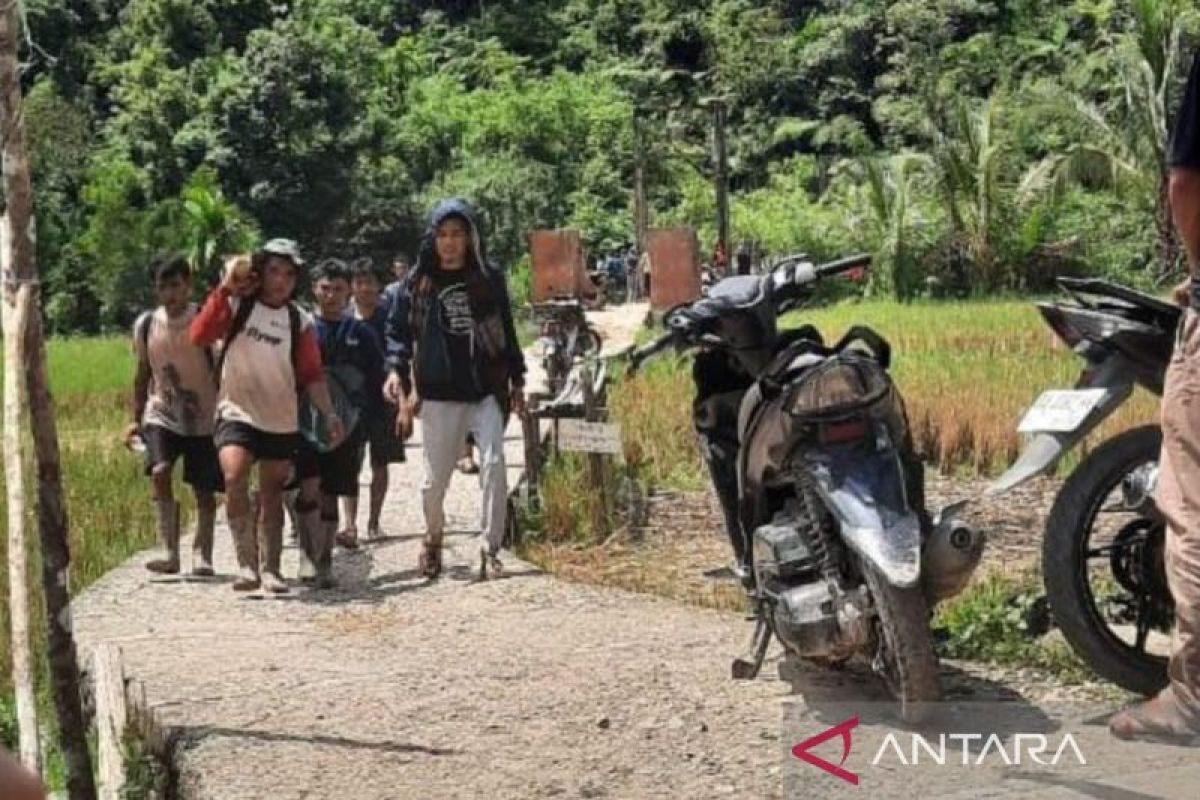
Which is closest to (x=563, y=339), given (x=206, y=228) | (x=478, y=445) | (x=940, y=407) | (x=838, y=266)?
(x=940, y=407)

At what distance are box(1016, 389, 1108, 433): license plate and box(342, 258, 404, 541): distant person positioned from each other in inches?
156

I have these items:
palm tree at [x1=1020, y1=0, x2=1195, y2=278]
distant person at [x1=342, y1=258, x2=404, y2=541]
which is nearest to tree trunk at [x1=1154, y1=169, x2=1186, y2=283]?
palm tree at [x1=1020, y1=0, x2=1195, y2=278]

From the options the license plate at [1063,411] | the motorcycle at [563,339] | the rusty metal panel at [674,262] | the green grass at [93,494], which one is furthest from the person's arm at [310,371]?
the rusty metal panel at [674,262]

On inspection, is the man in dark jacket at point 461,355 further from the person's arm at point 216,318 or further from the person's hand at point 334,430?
the person's arm at point 216,318

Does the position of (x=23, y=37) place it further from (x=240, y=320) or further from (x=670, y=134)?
(x=670, y=134)

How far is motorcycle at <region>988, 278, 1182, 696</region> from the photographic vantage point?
4.12 meters

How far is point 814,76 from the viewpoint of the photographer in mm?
46156

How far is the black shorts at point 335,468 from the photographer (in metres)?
6.96

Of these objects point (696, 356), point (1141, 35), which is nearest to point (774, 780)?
point (696, 356)

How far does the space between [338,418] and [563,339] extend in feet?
21.0

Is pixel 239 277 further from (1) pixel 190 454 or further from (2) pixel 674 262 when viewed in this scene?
(2) pixel 674 262

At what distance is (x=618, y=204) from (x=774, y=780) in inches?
1540

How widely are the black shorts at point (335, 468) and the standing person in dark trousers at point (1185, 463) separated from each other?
13.2 feet

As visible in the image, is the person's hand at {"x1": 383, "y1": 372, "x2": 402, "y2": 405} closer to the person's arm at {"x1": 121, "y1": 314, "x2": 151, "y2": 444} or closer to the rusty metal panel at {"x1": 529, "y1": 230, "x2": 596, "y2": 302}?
the person's arm at {"x1": 121, "y1": 314, "x2": 151, "y2": 444}
